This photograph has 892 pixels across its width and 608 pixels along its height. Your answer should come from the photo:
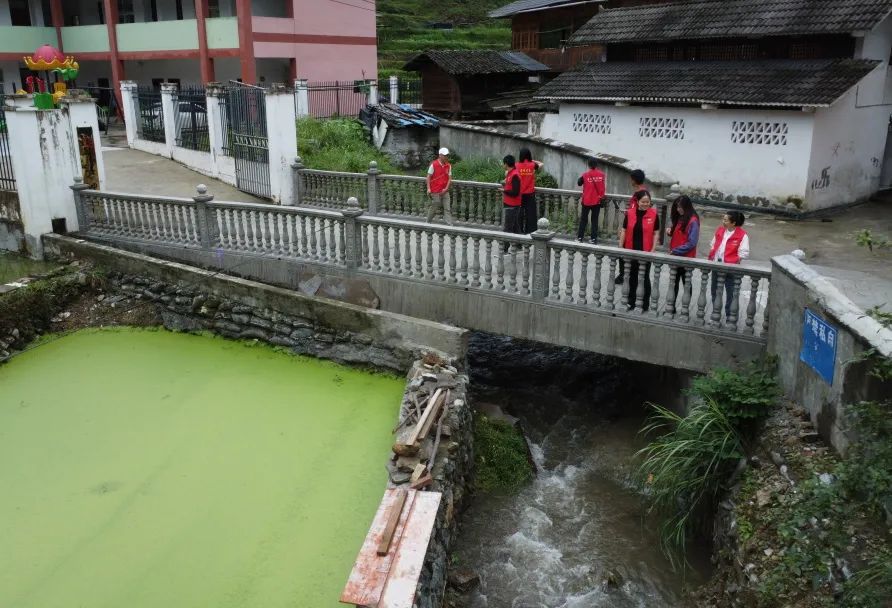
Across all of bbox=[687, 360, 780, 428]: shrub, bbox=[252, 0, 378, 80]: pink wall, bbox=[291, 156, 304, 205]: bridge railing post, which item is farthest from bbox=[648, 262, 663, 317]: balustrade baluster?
bbox=[252, 0, 378, 80]: pink wall

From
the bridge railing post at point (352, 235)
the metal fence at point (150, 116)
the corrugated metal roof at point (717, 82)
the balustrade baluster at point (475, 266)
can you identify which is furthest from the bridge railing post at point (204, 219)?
the corrugated metal roof at point (717, 82)

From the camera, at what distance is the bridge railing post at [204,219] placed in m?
10.2

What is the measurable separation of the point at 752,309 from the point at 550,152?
9221 mm

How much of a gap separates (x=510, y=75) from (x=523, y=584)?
23.2m

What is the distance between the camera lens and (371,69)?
2827cm

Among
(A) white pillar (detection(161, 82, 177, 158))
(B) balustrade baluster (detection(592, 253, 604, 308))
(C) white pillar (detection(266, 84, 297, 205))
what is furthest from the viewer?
(A) white pillar (detection(161, 82, 177, 158))

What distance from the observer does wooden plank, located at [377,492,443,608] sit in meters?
4.71

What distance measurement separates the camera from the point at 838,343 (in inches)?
215

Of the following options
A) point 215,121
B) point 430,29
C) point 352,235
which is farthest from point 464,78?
point 430,29

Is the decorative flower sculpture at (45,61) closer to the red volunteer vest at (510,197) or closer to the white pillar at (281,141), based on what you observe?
the white pillar at (281,141)

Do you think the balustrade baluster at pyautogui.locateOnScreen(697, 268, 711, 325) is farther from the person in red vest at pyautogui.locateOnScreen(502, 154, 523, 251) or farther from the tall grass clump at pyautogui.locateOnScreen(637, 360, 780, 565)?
the person in red vest at pyautogui.locateOnScreen(502, 154, 523, 251)

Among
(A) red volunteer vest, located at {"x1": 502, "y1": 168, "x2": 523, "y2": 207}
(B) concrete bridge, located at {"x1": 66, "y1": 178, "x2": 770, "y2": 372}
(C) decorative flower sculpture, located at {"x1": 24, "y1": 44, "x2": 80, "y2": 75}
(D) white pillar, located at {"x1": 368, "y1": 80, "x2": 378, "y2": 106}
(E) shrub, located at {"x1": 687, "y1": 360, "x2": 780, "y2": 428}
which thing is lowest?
(E) shrub, located at {"x1": 687, "y1": 360, "x2": 780, "y2": 428}

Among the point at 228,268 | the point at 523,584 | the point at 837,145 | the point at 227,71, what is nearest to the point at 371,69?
the point at 227,71

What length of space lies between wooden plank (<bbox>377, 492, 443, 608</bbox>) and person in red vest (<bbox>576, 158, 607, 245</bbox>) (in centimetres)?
550
